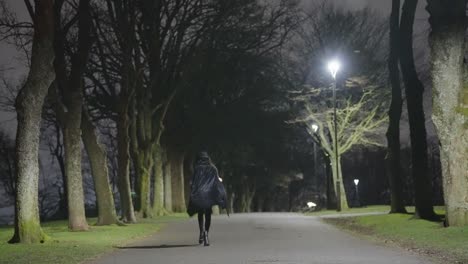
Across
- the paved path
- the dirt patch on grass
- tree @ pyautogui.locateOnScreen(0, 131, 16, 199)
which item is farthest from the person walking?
tree @ pyautogui.locateOnScreen(0, 131, 16, 199)

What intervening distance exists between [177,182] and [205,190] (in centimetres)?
3336

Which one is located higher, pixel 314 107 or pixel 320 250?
pixel 314 107

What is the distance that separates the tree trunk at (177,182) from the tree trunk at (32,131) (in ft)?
99.5

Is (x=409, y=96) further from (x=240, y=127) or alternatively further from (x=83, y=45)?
(x=240, y=127)

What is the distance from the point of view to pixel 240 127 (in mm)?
49406

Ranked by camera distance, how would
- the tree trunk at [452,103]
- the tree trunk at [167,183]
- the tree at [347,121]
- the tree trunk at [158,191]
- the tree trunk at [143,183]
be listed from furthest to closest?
the tree at [347,121], the tree trunk at [167,183], the tree trunk at [158,191], the tree trunk at [143,183], the tree trunk at [452,103]

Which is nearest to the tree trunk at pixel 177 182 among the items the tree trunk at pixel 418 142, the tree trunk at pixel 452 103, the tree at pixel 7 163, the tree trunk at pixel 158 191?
the tree trunk at pixel 158 191

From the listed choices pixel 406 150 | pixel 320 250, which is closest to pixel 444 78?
pixel 320 250

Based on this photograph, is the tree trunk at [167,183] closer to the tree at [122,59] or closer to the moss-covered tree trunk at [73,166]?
the tree at [122,59]

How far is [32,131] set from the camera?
17594 millimetres

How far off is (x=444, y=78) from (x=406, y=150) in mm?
62331

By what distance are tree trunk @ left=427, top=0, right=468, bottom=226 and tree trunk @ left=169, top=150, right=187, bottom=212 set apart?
3140cm

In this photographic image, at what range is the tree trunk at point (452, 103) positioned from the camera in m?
17.5

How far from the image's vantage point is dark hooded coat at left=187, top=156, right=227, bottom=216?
15156 millimetres
